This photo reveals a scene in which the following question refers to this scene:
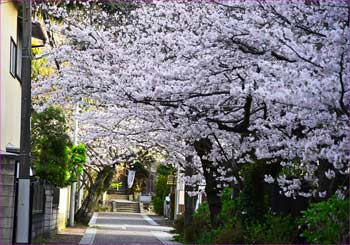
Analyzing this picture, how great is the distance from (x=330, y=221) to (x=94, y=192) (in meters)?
27.1

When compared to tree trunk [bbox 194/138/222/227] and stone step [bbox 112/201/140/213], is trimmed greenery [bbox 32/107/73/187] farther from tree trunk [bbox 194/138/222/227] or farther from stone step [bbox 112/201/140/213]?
stone step [bbox 112/201/140/213]

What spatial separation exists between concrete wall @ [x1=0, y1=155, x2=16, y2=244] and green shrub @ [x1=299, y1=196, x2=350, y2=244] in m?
6.31

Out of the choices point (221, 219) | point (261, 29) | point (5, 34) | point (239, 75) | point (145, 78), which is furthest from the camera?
point (221, 219)

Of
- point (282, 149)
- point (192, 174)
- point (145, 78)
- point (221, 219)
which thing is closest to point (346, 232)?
point (282, 149)

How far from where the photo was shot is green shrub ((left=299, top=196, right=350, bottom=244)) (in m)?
10.6

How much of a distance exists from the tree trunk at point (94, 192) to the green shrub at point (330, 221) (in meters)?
24.0

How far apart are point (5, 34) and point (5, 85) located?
4.00 feet

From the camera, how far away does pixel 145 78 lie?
14.0 meters

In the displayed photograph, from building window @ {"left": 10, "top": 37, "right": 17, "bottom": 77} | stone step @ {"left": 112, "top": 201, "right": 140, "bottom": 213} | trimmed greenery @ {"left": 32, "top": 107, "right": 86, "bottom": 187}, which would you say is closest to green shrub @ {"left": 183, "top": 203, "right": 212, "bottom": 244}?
trimmed greenery @ {"left": 32, "top": 107, "right": 86, "bottom": 187}

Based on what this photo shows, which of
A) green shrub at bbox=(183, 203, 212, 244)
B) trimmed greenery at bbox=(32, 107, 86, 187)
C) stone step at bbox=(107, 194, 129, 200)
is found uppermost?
trimmed greenery at bbox=(32, 107, 86, 187)

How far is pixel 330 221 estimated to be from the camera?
10914 mm

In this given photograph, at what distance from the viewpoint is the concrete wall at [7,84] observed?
1570 cm

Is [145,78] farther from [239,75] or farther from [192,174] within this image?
[192,174]

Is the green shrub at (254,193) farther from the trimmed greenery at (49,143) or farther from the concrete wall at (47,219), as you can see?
the trimmed greenery at (49,143)
